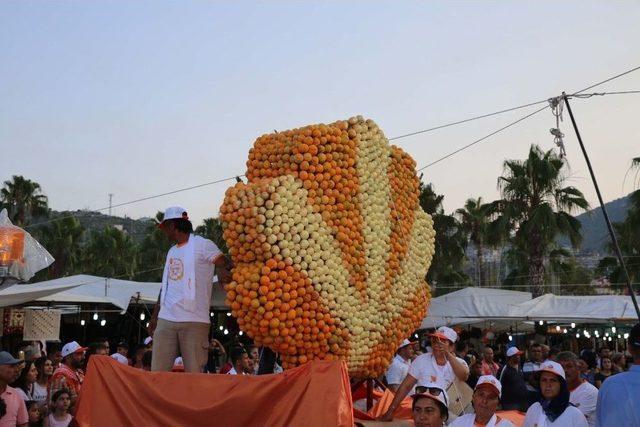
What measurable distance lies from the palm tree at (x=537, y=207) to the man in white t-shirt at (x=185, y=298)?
81.5 ft

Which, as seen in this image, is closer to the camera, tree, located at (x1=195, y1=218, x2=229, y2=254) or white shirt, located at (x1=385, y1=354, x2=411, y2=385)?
white shirt, located at (x1=385, y1=354, x2=411, y2=385)

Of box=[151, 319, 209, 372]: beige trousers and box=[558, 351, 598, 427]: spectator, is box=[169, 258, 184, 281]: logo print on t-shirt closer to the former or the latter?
box=[151, 319, 209, 372]: beige trousers

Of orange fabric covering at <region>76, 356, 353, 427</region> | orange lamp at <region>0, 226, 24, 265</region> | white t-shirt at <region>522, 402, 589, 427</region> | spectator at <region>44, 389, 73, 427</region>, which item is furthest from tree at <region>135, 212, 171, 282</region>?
white t-shirt at <region>522, 402, 589, 427</region>

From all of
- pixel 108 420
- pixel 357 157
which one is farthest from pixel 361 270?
pixel 108 420

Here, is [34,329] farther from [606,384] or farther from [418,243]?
[606,384]

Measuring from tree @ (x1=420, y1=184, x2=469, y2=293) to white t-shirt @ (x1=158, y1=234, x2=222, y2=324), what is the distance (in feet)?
93.0

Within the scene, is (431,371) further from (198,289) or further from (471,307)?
(471,307)

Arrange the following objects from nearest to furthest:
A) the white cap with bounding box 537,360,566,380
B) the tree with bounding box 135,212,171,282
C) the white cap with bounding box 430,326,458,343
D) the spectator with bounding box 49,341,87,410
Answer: the white cap with bounding box 537,360,566,380, the white cap with bounding box 430,326,458,343, the spectator with bounding box 49,341,87,410, the tree with bounding box 135,212,171,282

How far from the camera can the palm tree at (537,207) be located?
2962 centimetres

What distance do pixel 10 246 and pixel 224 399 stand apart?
706cm

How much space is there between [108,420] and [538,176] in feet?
87.9

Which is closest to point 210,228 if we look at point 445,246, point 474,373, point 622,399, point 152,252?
point 152,252

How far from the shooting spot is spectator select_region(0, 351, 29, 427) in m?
7.05

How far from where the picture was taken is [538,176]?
30391 millimetres
